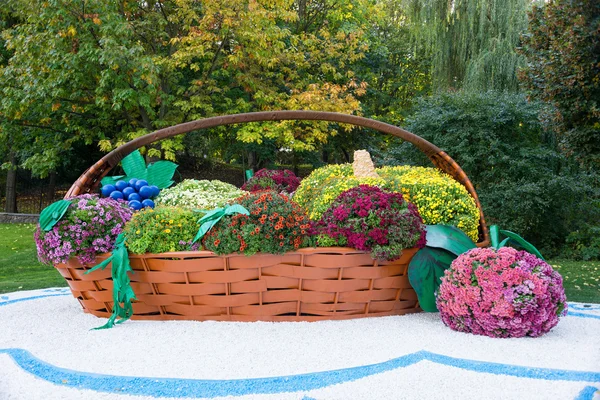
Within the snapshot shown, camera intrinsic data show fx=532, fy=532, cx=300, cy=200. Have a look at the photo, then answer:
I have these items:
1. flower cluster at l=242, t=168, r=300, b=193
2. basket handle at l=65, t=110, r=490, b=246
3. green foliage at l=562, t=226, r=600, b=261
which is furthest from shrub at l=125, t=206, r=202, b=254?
green foliage at l=562, t=226, r=600, b=261

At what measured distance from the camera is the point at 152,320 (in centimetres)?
407

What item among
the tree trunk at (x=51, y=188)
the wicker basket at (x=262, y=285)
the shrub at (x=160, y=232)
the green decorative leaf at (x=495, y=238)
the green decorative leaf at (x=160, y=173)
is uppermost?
the green decorative leaf at (x=160, y=173)

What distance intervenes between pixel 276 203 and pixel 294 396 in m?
1.67

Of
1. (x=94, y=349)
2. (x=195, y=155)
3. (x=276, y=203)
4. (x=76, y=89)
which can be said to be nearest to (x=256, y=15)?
(x=76, y=89)

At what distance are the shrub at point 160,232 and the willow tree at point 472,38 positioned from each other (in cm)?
963

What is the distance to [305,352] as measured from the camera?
10.6 feet

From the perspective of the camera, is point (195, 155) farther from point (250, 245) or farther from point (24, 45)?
point (250, 245)

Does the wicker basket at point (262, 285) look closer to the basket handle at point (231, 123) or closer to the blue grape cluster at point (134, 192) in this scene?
the basket handle at point (231, 123)

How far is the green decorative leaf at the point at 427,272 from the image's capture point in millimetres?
3938

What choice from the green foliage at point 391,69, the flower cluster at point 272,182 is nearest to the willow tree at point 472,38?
the green foliage at point 391,69

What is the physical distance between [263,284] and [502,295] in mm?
1618

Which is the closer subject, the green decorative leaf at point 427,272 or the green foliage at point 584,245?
the green decorative leaf at point 427,272

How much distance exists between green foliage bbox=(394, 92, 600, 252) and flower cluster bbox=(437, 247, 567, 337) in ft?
22.9

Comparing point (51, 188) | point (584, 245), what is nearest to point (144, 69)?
point (51, 188)
